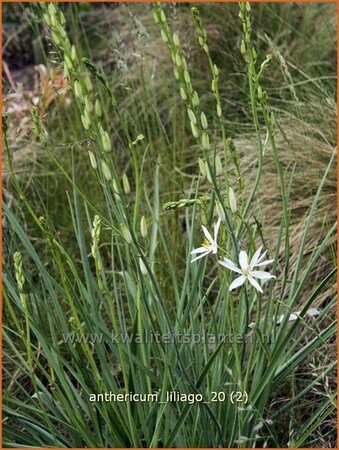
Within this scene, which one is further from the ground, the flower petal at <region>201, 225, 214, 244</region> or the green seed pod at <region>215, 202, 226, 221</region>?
the green seed pod at <region>215, 202, 226, 221</region>

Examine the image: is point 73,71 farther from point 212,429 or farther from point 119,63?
point 119,63

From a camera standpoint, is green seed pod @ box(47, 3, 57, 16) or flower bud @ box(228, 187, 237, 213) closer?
green seed pod @ box(47, 3, 57, 16)

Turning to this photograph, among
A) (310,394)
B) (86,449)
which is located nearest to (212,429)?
(86,449)

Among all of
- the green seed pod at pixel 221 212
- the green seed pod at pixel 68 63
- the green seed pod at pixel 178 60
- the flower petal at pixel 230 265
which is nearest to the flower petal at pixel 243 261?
the flower petal at pixel 230 265

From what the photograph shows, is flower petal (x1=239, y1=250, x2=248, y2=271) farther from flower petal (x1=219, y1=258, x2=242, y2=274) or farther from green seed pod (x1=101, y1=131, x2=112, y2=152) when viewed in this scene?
green seed pod (x1=101, y1=131, x2=112, y2=152)

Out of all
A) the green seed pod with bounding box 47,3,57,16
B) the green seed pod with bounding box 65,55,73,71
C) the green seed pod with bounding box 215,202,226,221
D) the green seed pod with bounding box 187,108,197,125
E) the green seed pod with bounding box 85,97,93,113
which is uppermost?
the green seed pod with bounding box 47,3,57,16

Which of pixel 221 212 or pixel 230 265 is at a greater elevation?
pixel 221 212

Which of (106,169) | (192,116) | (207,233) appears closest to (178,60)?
(192,116)

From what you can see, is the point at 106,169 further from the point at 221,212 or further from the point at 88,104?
the point at 221,212

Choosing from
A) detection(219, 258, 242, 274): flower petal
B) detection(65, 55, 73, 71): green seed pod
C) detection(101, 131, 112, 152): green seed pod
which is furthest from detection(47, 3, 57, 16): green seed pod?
detection(219, 258, 242, 274): flower petal

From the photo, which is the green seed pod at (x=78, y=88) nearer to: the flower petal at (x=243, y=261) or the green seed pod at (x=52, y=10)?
the green seed pod at (x=52, y=10)

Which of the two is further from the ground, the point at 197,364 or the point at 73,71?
the point at 73,71

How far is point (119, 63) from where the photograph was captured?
2.85m

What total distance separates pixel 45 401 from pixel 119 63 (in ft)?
4.23
